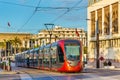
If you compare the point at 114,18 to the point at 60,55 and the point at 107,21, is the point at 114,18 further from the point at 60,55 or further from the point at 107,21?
the point at 60,55

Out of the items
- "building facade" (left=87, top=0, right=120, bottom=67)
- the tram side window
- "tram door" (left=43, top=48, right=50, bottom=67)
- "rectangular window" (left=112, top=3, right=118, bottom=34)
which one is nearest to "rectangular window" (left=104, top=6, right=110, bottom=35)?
"building facade" (left=87, top=0, right=120, bottom=67)

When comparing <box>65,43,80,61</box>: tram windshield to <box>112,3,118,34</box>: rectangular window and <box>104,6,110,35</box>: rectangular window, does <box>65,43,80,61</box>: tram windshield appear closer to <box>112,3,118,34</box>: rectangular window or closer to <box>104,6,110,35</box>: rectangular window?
<box>112,3,118,34</box>: rectangular window

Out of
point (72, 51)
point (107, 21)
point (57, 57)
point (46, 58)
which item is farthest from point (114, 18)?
point (72, 51)

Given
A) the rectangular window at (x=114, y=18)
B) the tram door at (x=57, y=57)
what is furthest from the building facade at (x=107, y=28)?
the tram door at (x=57, y=57)

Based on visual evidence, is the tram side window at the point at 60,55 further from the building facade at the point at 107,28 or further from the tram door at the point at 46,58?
the building facade at the point at 107,28

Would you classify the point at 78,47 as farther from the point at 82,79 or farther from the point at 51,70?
the point at 82,79

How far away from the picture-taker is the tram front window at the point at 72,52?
39594 millimetres

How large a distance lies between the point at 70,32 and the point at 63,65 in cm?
10816

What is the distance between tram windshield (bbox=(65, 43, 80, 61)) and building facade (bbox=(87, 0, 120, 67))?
50.0 m

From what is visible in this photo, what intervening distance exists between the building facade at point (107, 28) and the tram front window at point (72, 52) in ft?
165

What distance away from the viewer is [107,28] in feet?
328

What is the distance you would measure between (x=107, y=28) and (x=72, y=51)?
60.9 m

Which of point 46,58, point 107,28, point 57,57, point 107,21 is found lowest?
point 46,58

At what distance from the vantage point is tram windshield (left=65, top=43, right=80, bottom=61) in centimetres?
3962
